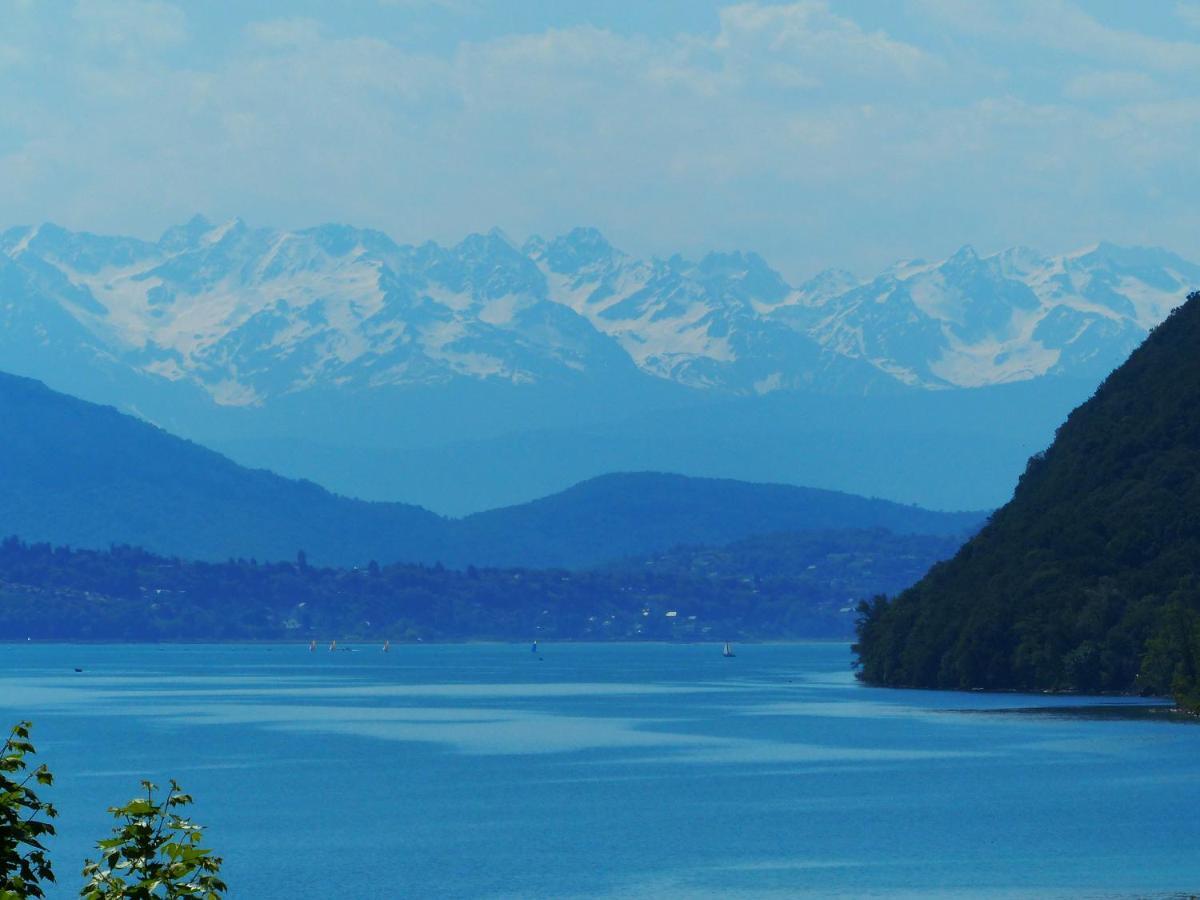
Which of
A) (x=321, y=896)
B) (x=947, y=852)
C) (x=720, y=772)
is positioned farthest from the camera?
(x=720, y=772)

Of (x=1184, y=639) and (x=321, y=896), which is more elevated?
(x=1184, y=639)

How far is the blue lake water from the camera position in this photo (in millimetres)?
86938

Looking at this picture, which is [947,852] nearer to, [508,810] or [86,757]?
[508,810]

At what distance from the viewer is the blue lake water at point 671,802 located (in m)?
86.9

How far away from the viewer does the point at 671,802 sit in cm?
11412

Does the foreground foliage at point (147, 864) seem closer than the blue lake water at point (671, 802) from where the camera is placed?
Yes

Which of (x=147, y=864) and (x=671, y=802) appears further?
(x=671, y=802)

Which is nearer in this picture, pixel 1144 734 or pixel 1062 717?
pixel 1144 734

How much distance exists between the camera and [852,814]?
354ft

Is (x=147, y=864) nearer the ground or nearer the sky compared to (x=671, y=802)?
nearer the ground

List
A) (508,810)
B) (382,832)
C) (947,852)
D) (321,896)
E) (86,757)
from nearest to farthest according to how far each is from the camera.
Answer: (321,896) → (947,852) → (382,832) → (508,810) → (86,757)

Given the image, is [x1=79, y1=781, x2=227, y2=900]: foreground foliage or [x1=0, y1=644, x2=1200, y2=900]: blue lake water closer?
[x1=79, y1=781, x2=227, y2=900]: foreground foliage

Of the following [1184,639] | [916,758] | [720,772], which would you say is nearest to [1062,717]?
[1184,639]

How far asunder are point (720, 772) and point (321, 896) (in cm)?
5033
